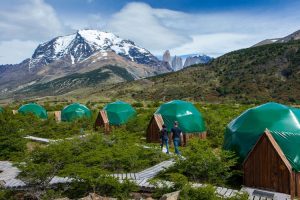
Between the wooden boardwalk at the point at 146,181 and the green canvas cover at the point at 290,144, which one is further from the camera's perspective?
the green canvas cover at the point at 290,144

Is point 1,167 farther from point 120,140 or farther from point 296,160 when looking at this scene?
point 296,160

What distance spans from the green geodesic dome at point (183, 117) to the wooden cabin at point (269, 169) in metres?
11.3

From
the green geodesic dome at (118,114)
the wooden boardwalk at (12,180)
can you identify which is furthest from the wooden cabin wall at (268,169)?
the green geodesic dome at (118,114)

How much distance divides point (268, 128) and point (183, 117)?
11.0m

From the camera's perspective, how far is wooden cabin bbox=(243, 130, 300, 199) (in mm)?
14906

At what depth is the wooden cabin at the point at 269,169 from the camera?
1491cm

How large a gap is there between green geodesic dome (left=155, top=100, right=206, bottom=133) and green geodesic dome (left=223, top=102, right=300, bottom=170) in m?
8.24

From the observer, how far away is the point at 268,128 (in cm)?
1680

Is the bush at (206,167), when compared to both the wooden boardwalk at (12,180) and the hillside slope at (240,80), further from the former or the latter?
the hillside slope at (240,80)

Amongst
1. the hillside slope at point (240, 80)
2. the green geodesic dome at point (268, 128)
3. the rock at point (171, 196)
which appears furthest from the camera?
the hillside slope at point (240, 80)

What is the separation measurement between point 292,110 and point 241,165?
145 inches

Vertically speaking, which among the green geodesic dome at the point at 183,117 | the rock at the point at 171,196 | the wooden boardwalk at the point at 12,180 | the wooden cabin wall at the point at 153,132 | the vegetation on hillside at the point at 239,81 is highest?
the vegetation on hillside at the point at 239,81

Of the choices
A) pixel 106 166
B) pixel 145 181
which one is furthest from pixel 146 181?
pixel 106 166

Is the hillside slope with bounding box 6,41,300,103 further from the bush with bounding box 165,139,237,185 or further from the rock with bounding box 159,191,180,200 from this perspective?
the rock with bounding box 159,191,180,200
